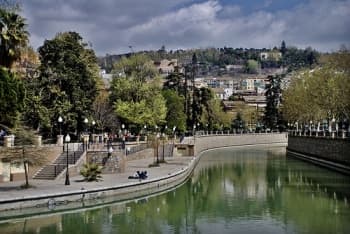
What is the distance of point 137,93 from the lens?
248 feet

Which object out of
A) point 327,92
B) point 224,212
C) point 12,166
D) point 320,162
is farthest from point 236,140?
point 224,212

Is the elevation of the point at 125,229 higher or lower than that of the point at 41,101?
lower

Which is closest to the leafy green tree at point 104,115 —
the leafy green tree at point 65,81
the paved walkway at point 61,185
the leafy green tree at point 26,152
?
the leafy green tree at point 65,81

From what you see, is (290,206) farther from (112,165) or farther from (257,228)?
(112,165)

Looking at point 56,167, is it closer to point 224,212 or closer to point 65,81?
point 65,81

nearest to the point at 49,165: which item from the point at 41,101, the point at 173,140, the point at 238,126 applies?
the point at 41,101

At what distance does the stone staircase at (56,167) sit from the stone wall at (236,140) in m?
45.8

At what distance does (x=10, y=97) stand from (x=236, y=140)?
3131 inches

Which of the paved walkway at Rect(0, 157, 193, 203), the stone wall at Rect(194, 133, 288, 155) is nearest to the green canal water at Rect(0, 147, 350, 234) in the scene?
the paved walkway at Rect(0, 157, 193, 203)

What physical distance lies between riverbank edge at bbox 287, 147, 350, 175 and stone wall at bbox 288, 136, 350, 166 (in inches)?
13.3

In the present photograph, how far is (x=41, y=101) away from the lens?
51.1m

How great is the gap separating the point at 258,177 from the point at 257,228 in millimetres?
27226

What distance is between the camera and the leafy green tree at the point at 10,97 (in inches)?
1560

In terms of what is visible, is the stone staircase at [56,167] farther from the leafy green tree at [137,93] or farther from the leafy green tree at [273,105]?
the leafy green tree at [273,105]
